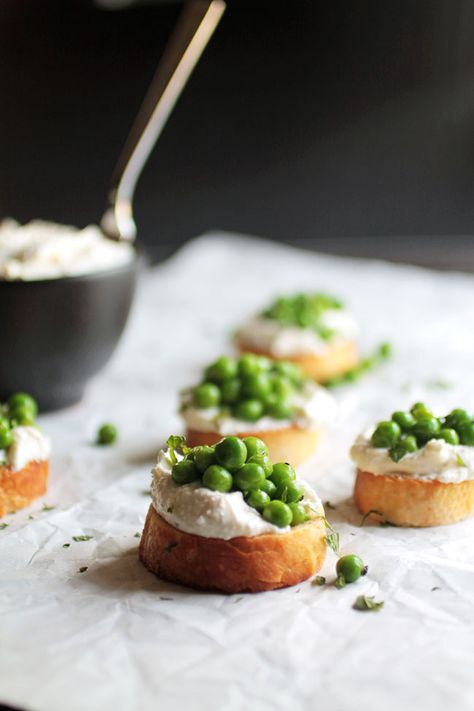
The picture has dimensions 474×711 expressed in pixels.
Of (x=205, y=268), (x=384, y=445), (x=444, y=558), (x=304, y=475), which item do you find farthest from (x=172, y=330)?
(x=444, y=558)

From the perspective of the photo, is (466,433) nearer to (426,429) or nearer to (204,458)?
(426,429)

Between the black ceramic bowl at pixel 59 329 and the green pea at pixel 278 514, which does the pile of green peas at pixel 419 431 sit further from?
the black ceramic bowl at pixel 59 329

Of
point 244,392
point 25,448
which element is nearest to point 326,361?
point 244,392

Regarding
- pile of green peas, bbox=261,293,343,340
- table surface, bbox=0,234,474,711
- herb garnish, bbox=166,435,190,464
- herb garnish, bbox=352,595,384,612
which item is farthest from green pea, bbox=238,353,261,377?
herb garnish, bbox=352,595,384,612

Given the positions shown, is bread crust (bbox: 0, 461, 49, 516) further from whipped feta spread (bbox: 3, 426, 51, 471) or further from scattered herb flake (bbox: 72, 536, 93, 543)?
scattered herb flake (bbox: 72, 536, 93, 543)

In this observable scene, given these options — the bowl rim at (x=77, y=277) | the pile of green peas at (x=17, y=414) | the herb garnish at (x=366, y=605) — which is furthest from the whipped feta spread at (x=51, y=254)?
the herb garnish at (x=366, y=605)

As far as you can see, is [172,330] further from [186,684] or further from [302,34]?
[186,684]
